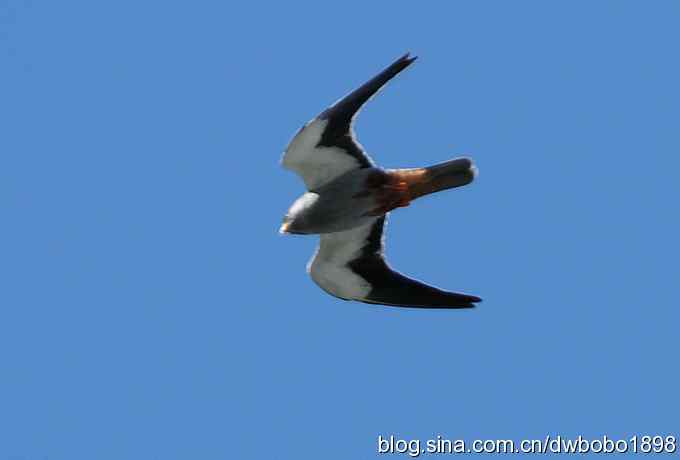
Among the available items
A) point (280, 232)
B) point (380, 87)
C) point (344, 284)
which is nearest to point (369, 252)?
point (344, 284)

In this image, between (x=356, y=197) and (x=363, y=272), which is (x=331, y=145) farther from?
(x=363, y=272)

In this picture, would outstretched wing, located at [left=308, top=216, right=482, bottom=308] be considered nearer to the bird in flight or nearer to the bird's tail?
the bird in flight

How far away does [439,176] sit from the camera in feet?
40.0

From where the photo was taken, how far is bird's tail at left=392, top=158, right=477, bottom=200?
12.1m

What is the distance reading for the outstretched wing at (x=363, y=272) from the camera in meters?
13.3

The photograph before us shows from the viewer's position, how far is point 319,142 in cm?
1235

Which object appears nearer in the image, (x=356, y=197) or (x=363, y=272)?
(x=356, y=197)

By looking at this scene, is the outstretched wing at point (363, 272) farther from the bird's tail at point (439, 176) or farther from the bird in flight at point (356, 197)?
the bird's tail at point (439, 176)

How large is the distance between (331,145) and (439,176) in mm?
1173

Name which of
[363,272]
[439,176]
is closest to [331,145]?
[439,176]

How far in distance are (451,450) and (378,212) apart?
2961mm

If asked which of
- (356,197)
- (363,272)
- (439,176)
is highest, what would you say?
(439,176)

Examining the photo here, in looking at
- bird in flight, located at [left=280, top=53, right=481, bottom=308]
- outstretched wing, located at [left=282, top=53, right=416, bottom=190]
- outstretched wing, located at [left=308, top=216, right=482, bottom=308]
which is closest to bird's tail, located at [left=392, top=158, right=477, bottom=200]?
bird in flight, located at [left=280, top=53, right=481, bottom=308]

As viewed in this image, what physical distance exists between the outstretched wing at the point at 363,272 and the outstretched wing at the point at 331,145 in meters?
0.96
